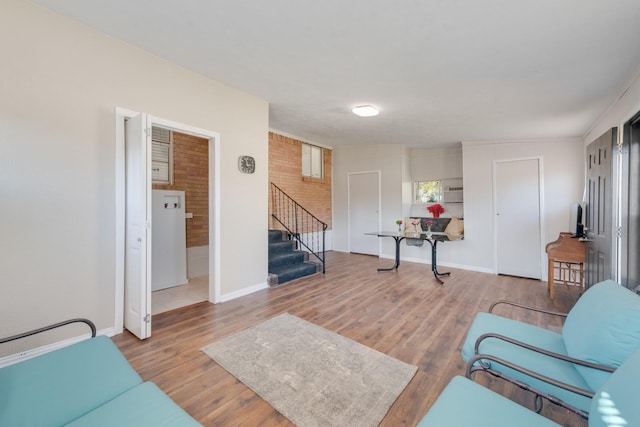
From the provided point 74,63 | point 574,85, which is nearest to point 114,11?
point 74,63

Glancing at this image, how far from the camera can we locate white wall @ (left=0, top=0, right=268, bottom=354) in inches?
81.7

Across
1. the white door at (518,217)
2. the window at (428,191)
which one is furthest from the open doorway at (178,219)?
the white door at (518,217)

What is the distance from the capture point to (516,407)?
1.18 metres

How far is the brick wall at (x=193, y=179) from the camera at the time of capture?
4582 mm

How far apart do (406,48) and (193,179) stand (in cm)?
402

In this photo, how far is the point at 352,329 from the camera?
2.79m

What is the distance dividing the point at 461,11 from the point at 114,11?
2.78 m

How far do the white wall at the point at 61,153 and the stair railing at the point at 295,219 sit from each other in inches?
121

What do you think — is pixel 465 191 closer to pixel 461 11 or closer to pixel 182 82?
pixel 461 11

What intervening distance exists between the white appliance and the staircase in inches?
59.4

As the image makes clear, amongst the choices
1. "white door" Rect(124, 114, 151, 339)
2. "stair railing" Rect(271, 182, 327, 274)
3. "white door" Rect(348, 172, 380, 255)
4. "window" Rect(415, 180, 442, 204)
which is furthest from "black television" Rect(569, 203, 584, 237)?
"white door" Rect(124, 114, 151, 339)

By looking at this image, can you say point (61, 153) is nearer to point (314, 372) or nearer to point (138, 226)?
point (138, 226)

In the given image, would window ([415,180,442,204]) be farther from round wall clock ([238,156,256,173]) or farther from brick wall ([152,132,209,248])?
brick wall ([152,132,209,248])

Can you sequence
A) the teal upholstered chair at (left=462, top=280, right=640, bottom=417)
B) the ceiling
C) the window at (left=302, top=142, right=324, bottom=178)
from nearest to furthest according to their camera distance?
the teal upholstered chair at (left=462, top=280, right=640, bottom=417) < the ceiling < the window at (left=302, top=142, right=324, bottom=178)
